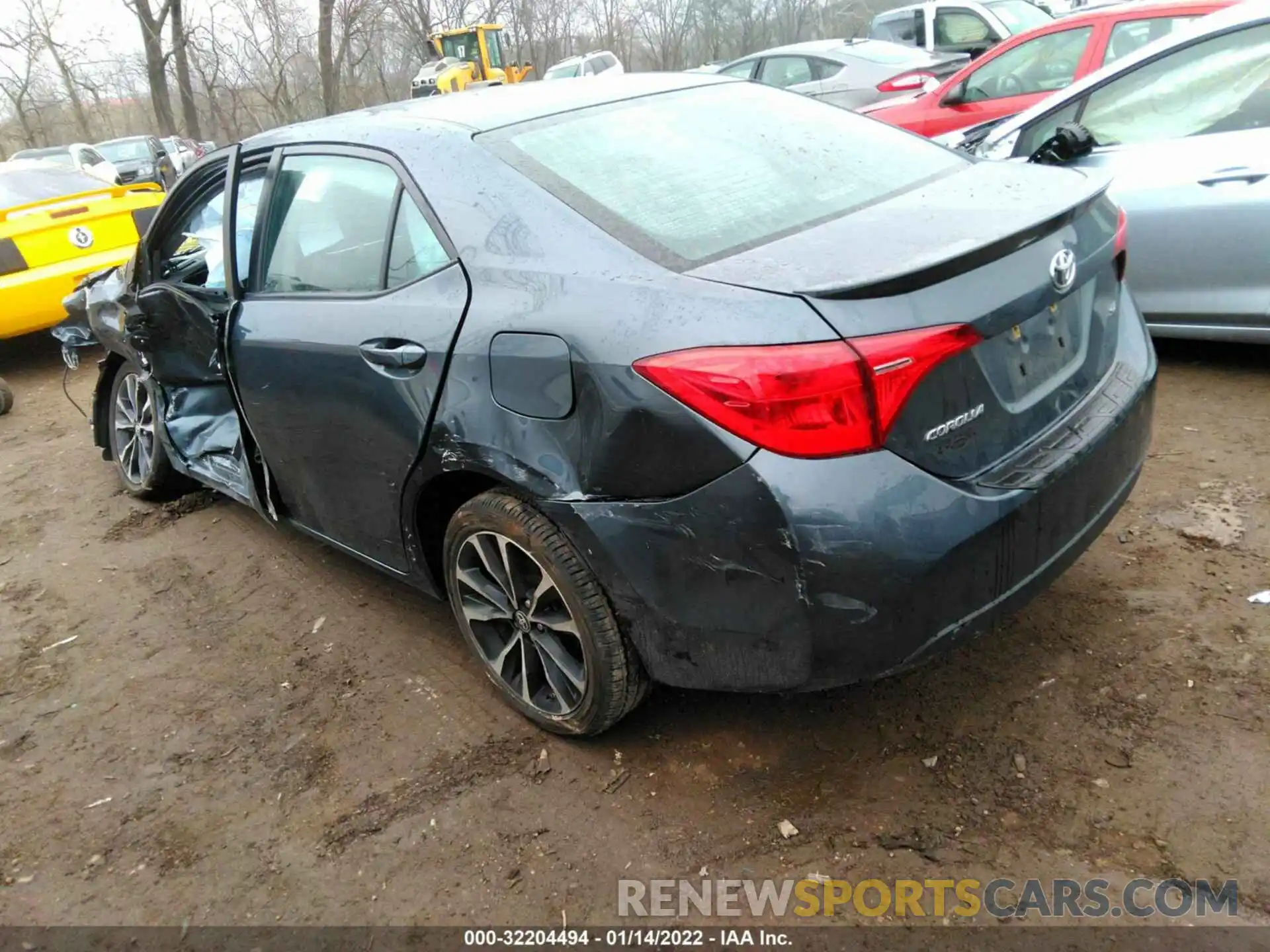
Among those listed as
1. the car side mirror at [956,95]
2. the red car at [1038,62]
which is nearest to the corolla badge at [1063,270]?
the red car at [1038,62]

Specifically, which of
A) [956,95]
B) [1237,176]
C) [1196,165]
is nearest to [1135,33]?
[956,95]

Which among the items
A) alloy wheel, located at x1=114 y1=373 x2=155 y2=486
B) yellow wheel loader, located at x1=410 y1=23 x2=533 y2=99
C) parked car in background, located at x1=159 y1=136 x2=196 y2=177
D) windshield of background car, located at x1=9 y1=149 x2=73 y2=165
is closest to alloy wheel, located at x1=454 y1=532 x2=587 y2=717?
alloy wheel, located at x1=114 y1=373 x2=155 y2=486

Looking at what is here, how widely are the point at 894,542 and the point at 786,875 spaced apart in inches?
32.5

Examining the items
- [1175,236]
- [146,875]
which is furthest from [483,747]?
[1175,236]

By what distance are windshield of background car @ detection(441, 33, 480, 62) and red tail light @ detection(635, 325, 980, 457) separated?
28087mm

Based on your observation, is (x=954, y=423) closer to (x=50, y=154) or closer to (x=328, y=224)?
(x=328, y=224)

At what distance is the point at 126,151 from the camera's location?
21.9 meters

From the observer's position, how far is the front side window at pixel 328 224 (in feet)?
9.22

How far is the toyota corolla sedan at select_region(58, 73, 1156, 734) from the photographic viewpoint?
197cm

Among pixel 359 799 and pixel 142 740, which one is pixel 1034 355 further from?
pixel 142 740

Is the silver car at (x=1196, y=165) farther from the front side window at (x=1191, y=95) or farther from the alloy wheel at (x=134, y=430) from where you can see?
the alloy wheel at (x=134, y=430)

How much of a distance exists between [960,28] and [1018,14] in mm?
726

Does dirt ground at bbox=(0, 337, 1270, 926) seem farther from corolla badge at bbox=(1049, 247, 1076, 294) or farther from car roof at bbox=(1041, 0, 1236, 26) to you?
car roof at bbox=(1041, 0, 1236, 26)

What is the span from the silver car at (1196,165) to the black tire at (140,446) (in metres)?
4.14
